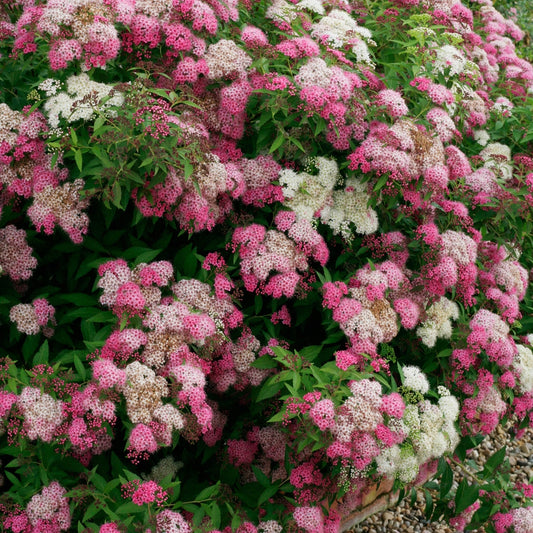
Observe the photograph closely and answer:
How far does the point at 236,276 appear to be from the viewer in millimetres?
3268

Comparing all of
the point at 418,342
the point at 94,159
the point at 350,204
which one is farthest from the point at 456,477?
the point at 94,159

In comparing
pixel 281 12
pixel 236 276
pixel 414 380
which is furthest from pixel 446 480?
pixel 281 12

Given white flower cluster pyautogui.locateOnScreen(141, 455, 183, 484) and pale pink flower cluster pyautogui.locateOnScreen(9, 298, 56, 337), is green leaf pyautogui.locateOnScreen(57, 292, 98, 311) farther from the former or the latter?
white flower cluster pyautogui.locateOnScreen(141, 455, 183, 484)

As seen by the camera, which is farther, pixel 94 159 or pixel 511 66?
pixel 511 66

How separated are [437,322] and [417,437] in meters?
0.69

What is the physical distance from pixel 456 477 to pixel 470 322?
7.69 feet

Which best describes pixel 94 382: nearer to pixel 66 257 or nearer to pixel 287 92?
pixel 66 257

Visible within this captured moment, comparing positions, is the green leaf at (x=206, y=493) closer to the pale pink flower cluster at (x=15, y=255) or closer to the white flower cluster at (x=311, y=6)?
the pale pink flower cluster at (x=15, y=255)

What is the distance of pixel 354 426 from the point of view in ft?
8.18

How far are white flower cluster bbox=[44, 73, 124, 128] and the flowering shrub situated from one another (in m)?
0.01

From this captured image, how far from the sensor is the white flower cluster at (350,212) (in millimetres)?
3213

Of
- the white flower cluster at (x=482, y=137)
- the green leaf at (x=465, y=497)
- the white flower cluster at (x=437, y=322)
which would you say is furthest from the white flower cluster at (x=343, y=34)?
the green leaf at (x=465, y=497)

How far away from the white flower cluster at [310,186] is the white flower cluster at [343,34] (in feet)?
2.40

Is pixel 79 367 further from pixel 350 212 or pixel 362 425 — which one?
pixel 350 212
